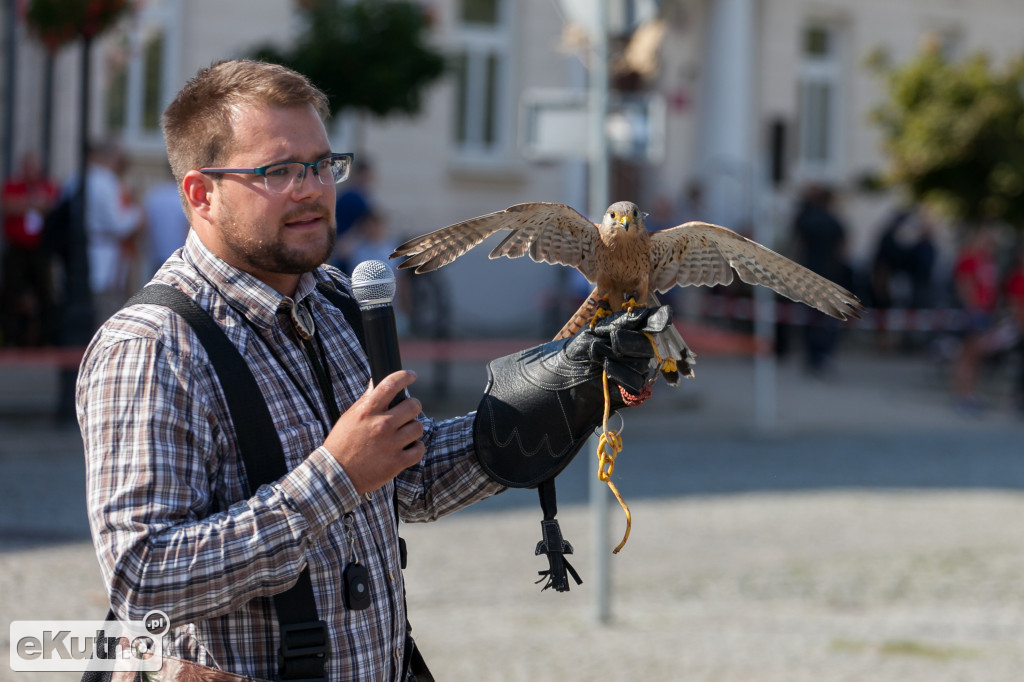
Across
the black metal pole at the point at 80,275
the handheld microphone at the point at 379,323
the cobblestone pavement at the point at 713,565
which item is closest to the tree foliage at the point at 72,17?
the black metal pole at the point at 80,275

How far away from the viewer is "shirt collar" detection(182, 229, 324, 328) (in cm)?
209

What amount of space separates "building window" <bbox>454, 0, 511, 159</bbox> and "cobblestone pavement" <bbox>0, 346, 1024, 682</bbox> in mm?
6427

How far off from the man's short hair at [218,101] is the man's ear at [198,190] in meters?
0.01

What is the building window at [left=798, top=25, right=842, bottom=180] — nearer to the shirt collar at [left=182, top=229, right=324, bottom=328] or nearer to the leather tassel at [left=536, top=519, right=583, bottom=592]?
the leather tassel at [left=536, top=519, right=583, bottom=592]


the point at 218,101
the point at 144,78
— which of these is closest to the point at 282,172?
the point at 218,101

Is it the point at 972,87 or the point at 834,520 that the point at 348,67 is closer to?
the point at 834,520

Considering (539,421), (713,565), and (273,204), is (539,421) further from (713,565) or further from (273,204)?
(713,565)

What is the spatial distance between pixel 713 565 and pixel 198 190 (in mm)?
4934

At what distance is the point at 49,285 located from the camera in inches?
431

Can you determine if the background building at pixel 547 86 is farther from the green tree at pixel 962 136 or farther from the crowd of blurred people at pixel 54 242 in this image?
the green tree at pixel 962 136

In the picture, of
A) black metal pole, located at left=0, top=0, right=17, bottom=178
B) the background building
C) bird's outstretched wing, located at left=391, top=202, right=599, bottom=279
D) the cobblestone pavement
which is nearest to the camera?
bird's outstretched wing, located at left=391, top=202, right=599, bottom=279

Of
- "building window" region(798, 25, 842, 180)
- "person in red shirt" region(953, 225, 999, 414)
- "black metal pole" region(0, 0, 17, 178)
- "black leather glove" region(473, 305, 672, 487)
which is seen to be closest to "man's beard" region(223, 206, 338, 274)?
"black leather glove" region(473, 305, 672, 487)

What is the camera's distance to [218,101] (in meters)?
2.05

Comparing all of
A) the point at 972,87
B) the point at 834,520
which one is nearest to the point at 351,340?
the point at 834,520
